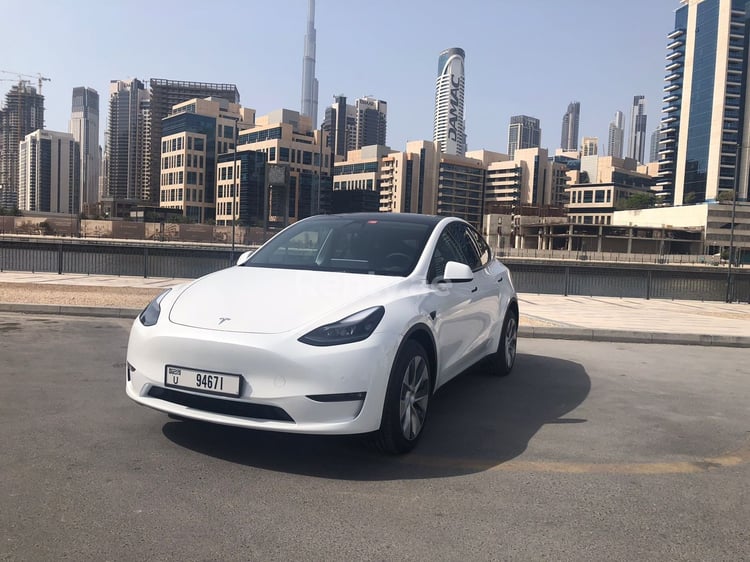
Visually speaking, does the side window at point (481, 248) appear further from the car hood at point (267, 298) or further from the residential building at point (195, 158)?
the residential building at point (195, 158)

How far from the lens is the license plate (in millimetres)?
3676

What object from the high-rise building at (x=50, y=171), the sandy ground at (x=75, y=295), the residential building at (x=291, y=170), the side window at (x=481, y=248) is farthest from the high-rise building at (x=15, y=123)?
the side window at (x=481, y=248)

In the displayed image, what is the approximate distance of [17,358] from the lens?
7000 mm

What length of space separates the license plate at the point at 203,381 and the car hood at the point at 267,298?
0.27 metres

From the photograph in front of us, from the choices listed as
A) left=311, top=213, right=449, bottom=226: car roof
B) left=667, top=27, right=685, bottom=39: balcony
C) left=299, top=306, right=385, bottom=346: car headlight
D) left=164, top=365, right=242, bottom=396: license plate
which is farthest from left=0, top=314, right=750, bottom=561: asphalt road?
left=667, top=27, right=685, bottom=39: balcony

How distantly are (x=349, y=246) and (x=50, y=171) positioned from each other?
555 feet

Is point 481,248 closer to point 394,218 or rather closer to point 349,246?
point 394,218

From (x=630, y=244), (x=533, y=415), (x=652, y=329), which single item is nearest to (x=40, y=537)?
(x=533, y=415)

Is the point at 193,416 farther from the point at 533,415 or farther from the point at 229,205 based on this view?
the point at 229,205

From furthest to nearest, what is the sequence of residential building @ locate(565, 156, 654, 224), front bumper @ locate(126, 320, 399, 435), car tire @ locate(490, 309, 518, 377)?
residential building @ locate(565, 156, 654, 224), car tire @ locate(490, 309, 518, 377), front bumper @ locate(126, 320, 399, 435)

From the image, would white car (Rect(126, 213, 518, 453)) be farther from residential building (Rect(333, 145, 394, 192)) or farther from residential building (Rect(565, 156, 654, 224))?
residential building (Rect(565, 156, 654, 224))

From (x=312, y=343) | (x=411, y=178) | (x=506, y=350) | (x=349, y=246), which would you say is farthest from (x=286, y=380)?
(x=411, y=178)

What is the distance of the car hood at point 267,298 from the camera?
382 cm

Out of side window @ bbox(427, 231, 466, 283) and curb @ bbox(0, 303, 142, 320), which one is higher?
side window @ bbox(427, 231, 466, 283)
